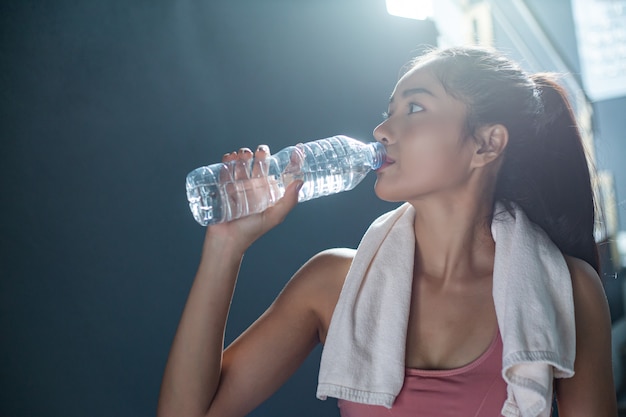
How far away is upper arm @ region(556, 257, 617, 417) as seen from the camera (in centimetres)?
110

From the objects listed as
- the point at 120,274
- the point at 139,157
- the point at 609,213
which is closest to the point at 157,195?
the point at 139,157

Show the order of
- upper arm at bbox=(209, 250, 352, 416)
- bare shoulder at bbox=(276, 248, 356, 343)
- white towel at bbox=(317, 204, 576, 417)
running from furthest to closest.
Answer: bare shoulder at bbox=(276, 248, 356, 343) → upper arm at bbox=(209, 250, 352, 416) → white towel at bbox=(317, 204, 576, 417)

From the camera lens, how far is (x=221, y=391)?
1.12m

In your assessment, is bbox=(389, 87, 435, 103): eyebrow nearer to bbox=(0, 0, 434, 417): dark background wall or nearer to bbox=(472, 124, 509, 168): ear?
bbox=(472, 124, 509, 168): ear

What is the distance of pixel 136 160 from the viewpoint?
135 cm

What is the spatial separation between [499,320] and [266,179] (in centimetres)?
50

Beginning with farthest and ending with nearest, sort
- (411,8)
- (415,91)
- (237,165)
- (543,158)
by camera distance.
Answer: (411,8), (543,158), (415,91), (237,165)

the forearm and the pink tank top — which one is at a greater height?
the forearm

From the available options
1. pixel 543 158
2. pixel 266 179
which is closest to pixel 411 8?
pixel 543 158

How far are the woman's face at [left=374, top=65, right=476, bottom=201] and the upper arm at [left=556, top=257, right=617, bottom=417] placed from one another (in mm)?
326

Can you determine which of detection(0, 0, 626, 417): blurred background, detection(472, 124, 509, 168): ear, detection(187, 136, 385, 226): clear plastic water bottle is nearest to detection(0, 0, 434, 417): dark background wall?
detection(0, 0, 626, 417): blurred background

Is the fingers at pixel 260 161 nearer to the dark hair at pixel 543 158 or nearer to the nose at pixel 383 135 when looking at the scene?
the nose at pixel 383 135

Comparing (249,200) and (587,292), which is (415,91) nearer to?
(249,200)

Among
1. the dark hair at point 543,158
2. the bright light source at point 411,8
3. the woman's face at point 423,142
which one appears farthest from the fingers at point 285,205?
the bright light source at point 411,8
